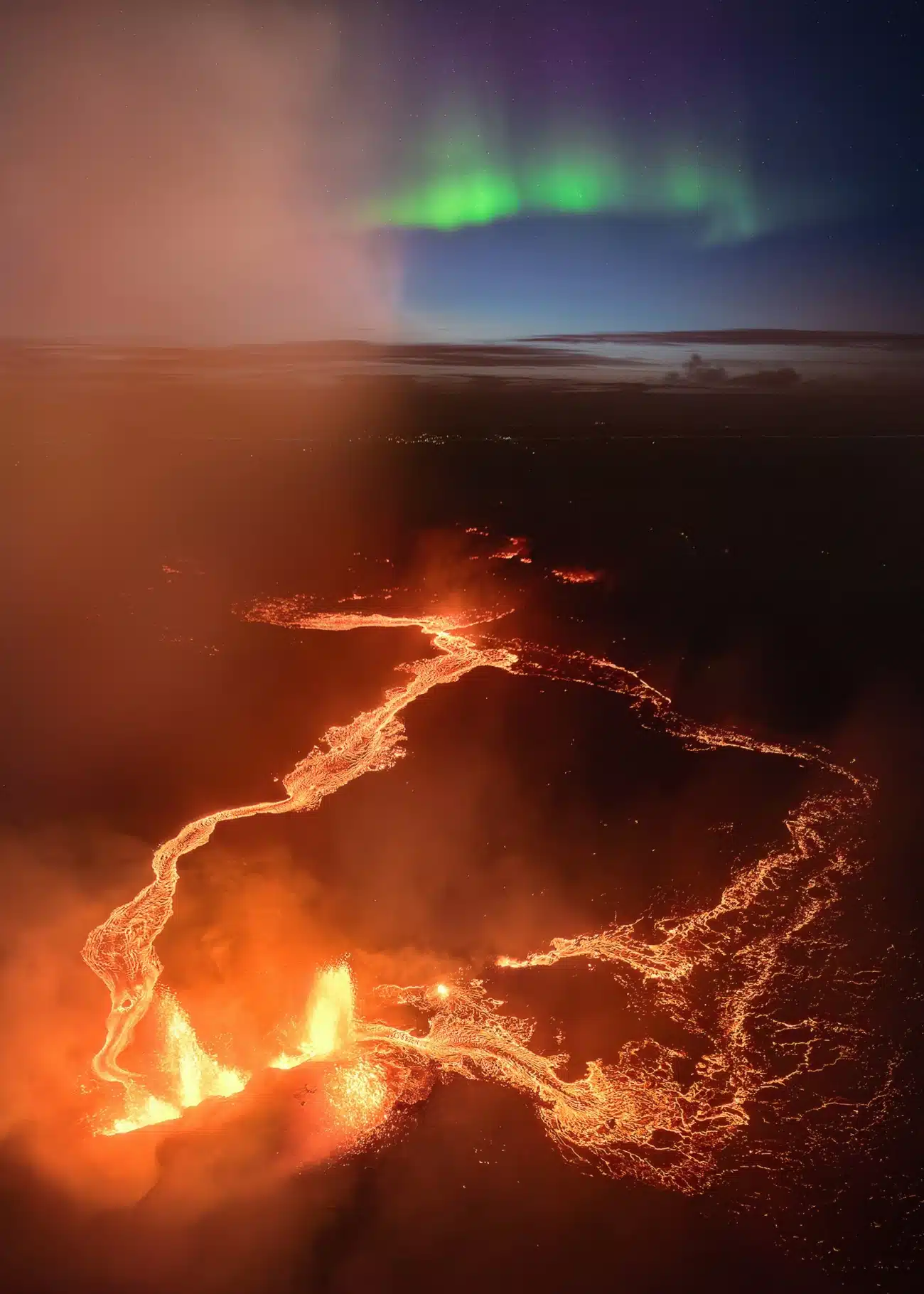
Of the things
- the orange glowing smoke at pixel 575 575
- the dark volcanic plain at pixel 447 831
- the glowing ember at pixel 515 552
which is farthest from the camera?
the glowing ember at pixel 515 552

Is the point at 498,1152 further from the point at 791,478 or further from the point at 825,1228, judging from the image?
the point at 791,478

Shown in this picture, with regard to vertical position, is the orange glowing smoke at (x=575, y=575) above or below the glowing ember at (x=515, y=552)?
below

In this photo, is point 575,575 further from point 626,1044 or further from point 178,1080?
point 178,1080

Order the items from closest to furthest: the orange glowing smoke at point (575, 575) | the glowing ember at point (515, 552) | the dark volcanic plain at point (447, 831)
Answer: the dark volcanic plain at point (447, 831) → the orange glowing smoke at point (575, 575) → the glowing ember at point (515, 552)

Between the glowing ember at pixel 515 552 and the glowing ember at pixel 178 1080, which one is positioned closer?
the glowing ember at pixel 178 1080

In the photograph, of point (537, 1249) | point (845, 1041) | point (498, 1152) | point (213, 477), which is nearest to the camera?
point (537, 1249)

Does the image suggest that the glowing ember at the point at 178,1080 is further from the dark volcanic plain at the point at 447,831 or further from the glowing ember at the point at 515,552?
the glowing ember at the point at 515,552

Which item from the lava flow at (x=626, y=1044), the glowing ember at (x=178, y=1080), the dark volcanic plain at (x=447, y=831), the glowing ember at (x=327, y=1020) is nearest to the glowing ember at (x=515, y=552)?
the dark volcanic plain at (x=447, y=831)

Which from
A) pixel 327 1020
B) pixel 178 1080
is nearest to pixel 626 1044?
pixel 327 1020

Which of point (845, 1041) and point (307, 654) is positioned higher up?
point (307, 654)

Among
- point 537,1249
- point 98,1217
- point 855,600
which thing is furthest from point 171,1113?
point 855,600
